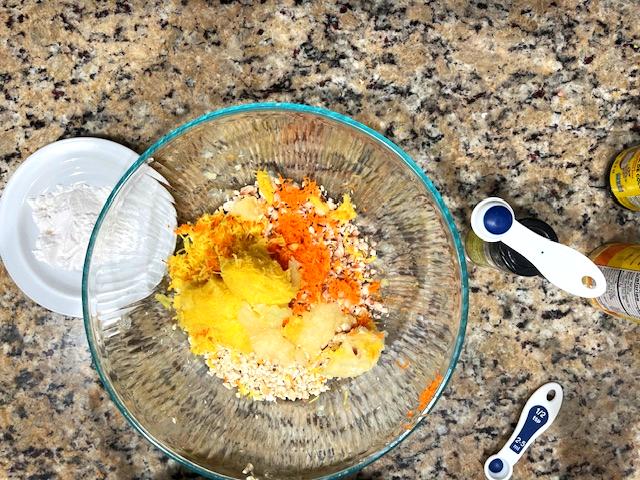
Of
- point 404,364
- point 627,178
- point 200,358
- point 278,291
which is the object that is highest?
point 627,178

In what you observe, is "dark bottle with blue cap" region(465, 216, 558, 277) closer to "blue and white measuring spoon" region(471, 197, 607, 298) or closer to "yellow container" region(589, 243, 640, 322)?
"blue and white measuring spoon" region(471, 197, 607, 298)

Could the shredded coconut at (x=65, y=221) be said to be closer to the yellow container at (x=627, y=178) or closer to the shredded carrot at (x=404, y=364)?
the shredded carrot at (x=404, y=364)

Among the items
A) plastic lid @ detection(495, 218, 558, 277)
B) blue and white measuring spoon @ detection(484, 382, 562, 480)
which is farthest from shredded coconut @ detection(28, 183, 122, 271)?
blue and white measuring spoon @ detection(484, 382, 562, 480)

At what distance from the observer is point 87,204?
1.10 meters

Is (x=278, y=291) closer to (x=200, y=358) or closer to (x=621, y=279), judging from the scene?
(x=200, y=358)

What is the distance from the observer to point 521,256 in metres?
1.01

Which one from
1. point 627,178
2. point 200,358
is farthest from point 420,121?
point 200,358

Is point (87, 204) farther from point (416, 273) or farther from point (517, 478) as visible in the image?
point (517, 478)

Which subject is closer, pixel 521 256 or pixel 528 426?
pixel 521 256

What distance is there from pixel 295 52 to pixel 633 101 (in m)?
0.65

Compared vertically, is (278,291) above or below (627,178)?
below

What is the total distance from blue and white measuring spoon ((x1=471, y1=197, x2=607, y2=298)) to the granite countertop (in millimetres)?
180

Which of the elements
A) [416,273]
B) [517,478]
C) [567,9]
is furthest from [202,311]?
[567,9]

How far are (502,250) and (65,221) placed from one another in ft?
2.56
